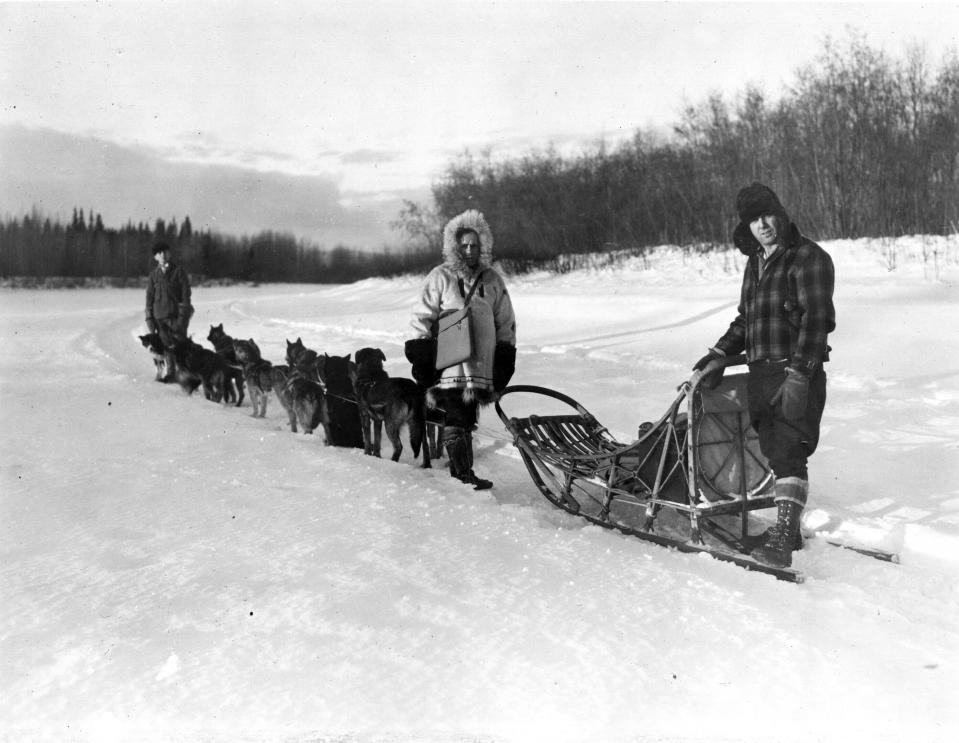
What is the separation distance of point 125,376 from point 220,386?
213 centimetres

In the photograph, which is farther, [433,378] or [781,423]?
[433,378]

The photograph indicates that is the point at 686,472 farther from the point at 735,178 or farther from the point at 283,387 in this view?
the point at 735,178

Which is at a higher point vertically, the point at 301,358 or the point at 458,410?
the point at 301,358

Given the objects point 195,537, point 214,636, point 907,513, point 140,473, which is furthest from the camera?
point 140,473

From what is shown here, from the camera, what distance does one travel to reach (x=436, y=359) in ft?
15.1

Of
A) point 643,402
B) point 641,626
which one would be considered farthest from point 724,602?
point 643,402

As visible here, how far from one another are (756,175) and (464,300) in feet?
51.1

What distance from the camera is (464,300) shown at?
4.53 metres

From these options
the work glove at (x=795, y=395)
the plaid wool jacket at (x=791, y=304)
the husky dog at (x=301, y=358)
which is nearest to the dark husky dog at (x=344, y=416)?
the husky dog at (x=301, y=358)

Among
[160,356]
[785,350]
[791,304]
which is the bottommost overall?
[160,356]

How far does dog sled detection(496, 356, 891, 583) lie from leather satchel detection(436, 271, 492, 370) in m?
0.48

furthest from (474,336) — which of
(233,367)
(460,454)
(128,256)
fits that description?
(128,256)

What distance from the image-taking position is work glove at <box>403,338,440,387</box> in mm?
4605

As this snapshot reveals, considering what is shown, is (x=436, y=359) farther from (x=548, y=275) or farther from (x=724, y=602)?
(x=548, y=275)
